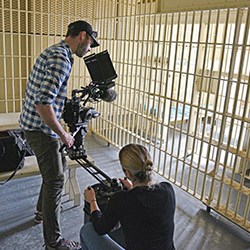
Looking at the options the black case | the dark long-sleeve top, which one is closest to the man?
the black case

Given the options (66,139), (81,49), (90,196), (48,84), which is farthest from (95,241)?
(81,49)

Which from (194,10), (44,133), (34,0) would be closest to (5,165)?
(44,133)

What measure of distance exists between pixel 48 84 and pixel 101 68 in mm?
516

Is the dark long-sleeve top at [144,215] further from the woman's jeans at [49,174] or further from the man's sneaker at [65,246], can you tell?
the man's sneaker at [65,246]

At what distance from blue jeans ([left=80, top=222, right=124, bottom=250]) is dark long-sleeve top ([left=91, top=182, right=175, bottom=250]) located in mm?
66

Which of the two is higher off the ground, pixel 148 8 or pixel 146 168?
pixel 148 8

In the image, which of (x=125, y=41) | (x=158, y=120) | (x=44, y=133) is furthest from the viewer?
(x=125, y=41)

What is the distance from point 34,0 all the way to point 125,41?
4.03 feet

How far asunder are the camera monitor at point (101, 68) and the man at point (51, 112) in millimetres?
153

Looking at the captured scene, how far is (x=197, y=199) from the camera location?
279 cm

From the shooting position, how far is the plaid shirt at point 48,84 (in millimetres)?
1599

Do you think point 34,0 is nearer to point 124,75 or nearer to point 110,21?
point 110,21

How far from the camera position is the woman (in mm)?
1227

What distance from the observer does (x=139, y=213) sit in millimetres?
1222
